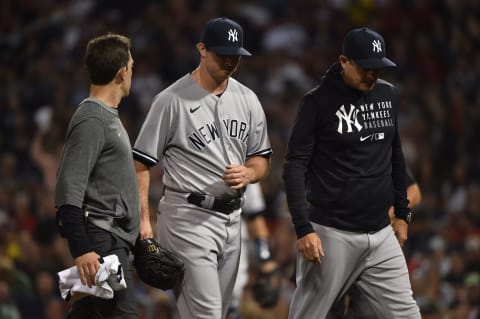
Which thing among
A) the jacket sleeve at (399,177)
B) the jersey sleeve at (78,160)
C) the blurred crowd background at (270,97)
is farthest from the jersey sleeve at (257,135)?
the blurred crowd background at (270,97)

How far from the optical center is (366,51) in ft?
17.6

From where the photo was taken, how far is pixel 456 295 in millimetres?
8875

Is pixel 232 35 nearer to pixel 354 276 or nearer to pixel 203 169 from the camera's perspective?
pixel 203 169

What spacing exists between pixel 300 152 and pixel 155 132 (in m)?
0.76

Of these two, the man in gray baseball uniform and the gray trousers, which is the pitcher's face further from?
the gray trousers

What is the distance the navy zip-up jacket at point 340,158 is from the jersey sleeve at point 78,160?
1.18m

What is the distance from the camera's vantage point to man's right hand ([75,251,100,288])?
4539mm

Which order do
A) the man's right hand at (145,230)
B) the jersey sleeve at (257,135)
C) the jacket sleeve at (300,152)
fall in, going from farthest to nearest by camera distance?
the jersey sleeve at (257,135), the jacket sleeve at (300,152), the man's right hand at (145,230)

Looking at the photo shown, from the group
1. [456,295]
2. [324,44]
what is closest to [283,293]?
[456,295]

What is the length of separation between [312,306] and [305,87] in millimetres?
7627

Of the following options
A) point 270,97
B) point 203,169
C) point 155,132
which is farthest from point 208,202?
point 270,97

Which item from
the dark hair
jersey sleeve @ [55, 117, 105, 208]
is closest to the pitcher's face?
the dark hair

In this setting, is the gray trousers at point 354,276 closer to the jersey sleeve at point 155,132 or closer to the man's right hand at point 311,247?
the man's right hand at point 311,247

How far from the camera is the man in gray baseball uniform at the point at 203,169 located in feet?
17.6
